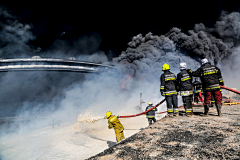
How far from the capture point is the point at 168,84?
3896 mm

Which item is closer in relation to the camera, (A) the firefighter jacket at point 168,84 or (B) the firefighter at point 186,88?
(B) the firefighter at point 186,88

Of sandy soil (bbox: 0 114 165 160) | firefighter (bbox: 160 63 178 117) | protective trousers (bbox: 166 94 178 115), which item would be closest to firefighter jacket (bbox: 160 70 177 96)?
firefighter (bbox: 160 63 178 117)

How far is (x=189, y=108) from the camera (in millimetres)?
3539

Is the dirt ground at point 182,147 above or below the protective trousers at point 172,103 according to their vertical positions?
below

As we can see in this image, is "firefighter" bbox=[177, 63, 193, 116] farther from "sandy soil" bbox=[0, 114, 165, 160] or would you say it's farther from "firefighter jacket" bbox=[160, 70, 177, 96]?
"sandy soil" bbox=[0, 114, 165, 160]

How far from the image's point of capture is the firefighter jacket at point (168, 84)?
3.85m

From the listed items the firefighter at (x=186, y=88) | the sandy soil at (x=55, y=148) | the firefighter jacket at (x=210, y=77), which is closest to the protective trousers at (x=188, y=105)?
the firefighter at (x=186, y=88)

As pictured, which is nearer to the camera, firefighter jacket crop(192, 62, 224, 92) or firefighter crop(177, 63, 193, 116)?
firefighter jacket crop(192, 62, 224, 92)

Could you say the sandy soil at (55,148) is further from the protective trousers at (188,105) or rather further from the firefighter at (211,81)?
the firefighter at (211,81)

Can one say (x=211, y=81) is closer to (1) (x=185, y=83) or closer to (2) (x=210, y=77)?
(2) (x=210, y=77)

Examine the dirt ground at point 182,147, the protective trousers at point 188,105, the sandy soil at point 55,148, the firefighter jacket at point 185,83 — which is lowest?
the sandy soil at point 55,148

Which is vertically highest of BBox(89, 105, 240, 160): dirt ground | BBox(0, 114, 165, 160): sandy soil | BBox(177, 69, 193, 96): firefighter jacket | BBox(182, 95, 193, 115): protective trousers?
BBox(177, 69, 193, 96): firefighter jacket

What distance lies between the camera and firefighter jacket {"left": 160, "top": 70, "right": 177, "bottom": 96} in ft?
12.6

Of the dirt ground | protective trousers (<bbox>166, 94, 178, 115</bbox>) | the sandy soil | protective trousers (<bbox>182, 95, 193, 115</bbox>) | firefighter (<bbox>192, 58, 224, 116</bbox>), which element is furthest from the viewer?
the sandy soil
